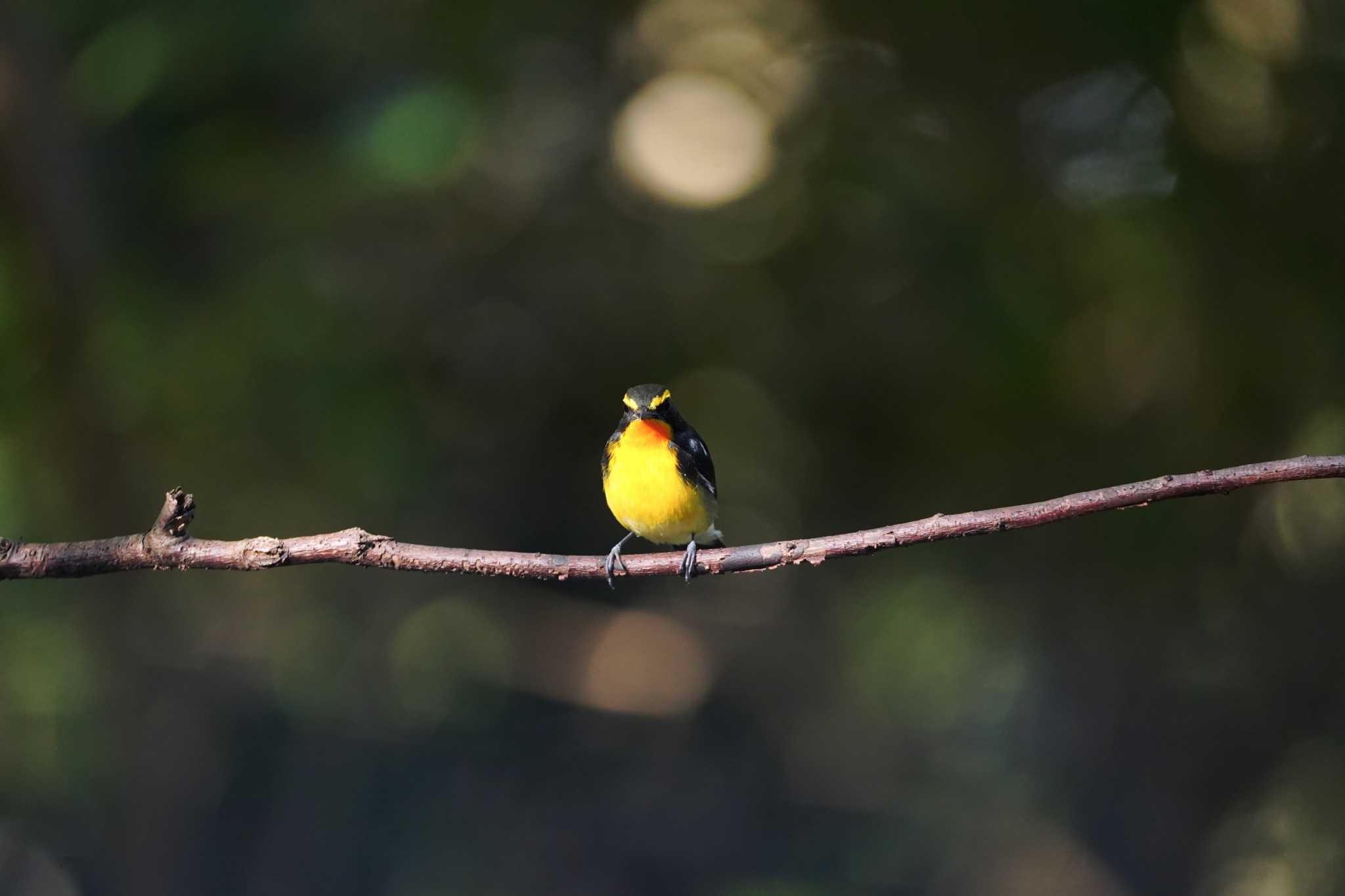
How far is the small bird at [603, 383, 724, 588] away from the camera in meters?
2.92

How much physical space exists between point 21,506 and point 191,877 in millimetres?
2179

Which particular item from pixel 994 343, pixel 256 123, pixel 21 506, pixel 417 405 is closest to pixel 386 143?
pixel 256 123

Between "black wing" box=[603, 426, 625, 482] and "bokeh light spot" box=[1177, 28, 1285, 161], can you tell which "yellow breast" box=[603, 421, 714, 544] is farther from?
"bokeh light spot" box=[1177, 28, 1285, 161]

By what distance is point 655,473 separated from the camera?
9.58ft

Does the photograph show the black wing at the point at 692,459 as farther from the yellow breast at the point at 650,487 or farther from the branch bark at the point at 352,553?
the branch bark at the point at 352,553

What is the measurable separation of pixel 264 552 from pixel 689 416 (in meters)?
3.90

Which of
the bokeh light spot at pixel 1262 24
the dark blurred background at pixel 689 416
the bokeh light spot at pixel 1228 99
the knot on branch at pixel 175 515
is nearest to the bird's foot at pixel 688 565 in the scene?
the knot on branch at pixel 175 515

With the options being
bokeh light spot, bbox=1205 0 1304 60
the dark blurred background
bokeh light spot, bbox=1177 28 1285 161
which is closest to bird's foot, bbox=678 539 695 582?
the dark blurred background

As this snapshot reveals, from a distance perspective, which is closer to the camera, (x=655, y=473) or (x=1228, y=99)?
(x=655, y=473)

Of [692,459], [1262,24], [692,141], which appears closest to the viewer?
[692,459]

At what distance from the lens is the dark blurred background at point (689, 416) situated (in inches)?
194

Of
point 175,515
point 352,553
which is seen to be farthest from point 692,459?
point 175,515

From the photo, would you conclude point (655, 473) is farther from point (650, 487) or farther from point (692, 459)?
point (692, 459)

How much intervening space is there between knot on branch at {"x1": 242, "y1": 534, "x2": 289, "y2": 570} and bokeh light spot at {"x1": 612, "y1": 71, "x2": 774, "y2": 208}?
13.4 ft
